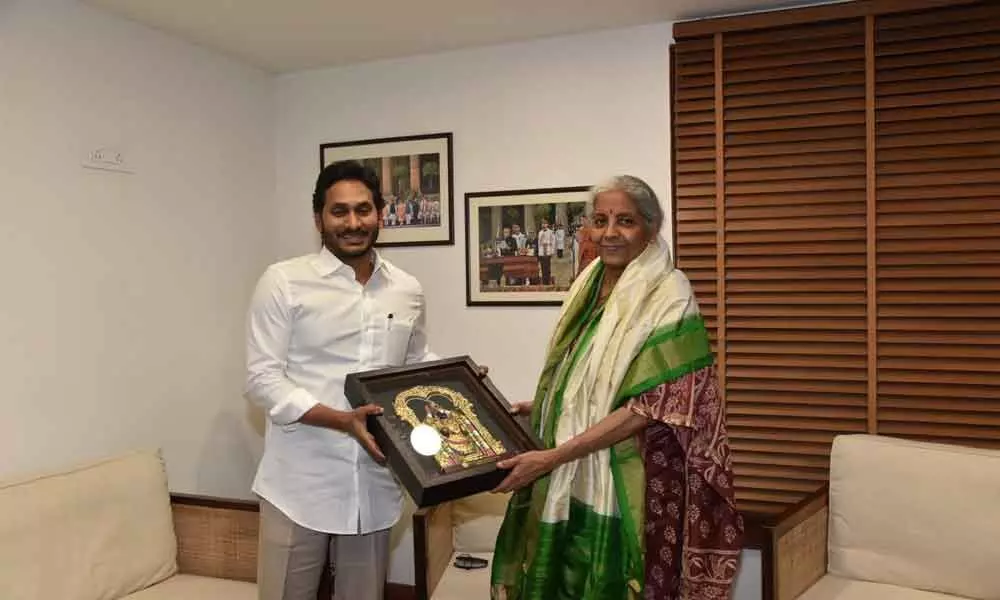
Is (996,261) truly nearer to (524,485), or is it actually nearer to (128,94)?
(524,485)

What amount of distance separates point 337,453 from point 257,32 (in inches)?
71.5

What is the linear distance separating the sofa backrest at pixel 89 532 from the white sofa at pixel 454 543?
0.87 m

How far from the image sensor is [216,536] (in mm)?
2838

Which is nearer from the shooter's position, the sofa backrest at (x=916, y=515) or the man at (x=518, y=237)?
the sofa backrest at (x=916, y=515)

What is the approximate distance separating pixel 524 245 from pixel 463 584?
1.34 m

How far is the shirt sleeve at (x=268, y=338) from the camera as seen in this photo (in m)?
2.18

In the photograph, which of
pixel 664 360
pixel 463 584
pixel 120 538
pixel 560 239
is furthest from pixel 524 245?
pixel 120 538

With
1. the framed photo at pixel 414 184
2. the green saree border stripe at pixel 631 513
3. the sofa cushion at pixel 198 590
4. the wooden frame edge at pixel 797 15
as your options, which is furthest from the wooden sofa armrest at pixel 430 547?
the wooden frame edge at pixel 797 15

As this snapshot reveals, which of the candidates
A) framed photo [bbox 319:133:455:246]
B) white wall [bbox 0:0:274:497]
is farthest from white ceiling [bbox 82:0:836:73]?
framed photo [bbox 319:133:455:246]

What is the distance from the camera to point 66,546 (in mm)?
2494

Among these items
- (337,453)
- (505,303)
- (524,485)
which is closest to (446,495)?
(524,485)

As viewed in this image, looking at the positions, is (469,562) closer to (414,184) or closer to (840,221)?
(414,184)

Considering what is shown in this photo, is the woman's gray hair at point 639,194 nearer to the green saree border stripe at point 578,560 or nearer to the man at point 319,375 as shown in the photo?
the man at point 319,375

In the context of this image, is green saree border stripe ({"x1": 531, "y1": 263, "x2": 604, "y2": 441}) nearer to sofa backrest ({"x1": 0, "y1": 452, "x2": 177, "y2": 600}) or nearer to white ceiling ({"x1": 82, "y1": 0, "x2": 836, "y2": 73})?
white ceiling ({"x1": 82, "y1": 0, "x2": 836, "y2": 73})
